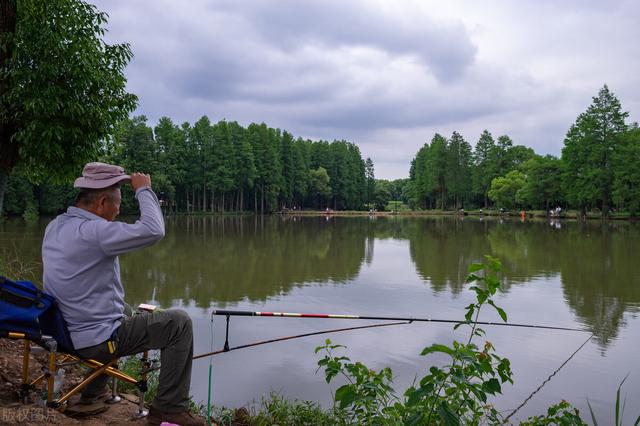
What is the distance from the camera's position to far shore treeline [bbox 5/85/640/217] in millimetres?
49375

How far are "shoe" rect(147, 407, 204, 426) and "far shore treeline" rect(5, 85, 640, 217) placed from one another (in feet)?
108

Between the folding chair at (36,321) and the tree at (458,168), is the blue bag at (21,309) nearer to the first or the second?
the folding chair at (36,321)

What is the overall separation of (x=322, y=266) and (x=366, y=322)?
691 centimetres

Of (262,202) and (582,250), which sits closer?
(582,250)

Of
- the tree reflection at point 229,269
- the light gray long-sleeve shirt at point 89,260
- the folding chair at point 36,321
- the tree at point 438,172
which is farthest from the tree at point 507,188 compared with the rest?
the folding chair at point 36,321

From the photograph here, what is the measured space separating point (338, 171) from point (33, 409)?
88.9 metres

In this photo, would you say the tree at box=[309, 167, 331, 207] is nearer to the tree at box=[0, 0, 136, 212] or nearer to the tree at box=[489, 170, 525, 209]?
the tree at box=[489, 170, 525, 209]

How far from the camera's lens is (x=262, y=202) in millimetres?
71500

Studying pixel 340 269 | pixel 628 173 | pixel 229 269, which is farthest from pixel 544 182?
pixel 229 269

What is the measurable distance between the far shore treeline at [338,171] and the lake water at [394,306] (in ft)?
75.0

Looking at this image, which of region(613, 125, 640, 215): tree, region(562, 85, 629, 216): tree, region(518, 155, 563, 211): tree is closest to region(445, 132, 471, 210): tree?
region(518, 155, 563, 211): tree

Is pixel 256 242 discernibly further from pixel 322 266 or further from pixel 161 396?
pixel 161 396

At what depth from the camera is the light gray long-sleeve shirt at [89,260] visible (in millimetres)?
2678

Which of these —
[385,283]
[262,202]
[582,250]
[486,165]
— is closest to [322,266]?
[385,283]
